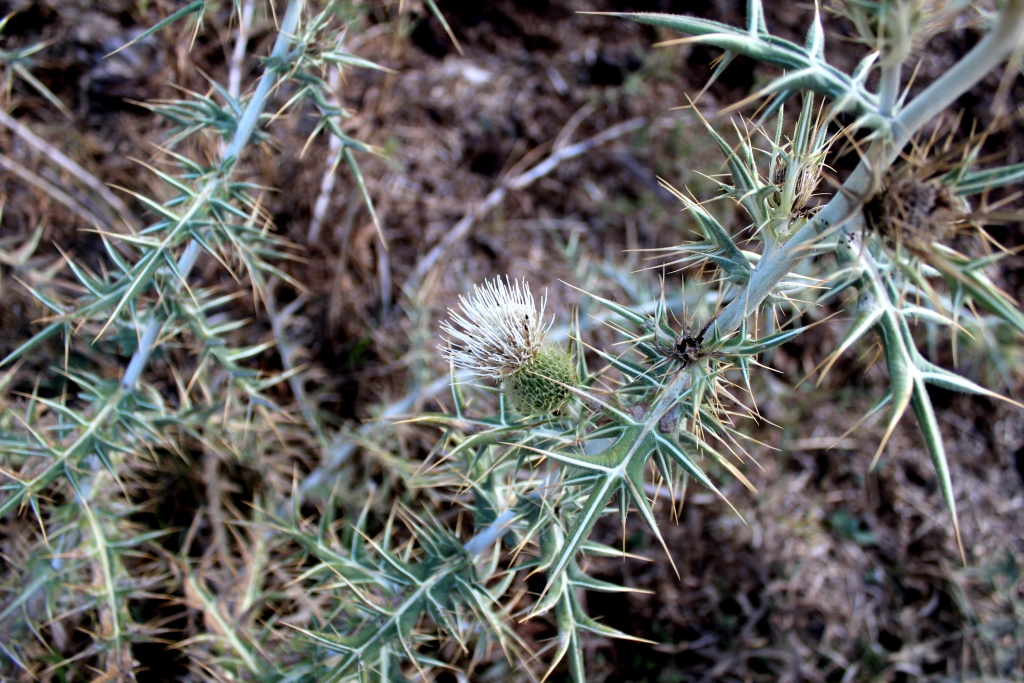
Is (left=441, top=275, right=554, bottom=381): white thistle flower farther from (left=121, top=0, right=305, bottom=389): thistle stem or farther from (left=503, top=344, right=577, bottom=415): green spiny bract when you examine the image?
(left=121, top=0, right=305, bottom=389): thistle stem

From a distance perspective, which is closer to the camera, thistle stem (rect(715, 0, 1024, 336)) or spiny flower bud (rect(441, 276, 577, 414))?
thistle stem (rect(715, 0, 1024, 336))

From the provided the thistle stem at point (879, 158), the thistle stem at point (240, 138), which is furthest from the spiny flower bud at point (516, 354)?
the thistle stem at point (240, 138)

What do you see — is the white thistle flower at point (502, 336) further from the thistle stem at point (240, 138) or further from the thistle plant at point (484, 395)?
the thistle stem at point (240, 138)

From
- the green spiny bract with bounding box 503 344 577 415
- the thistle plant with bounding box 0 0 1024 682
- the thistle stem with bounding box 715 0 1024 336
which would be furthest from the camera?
the green spiny bract with bounding box 503 344 577 415

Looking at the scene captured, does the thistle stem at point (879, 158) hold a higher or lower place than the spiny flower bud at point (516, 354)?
higher

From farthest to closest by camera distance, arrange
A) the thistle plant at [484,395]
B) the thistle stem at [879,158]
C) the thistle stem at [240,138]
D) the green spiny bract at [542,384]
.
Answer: the thistle stem at [240,138], the green spiny bract at [542,384], the thistle plant at [484,395], the thistle stem at [879,158]

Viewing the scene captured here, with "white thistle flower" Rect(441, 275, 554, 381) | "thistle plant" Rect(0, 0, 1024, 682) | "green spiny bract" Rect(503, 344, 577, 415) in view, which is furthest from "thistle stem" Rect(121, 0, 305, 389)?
"green spiny bract" Rect(503, 344, 577, 415)

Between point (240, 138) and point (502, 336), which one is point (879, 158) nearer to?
point (502, 336)

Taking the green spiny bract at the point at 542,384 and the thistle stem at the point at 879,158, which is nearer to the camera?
the thistle stem at the point at 879,158
